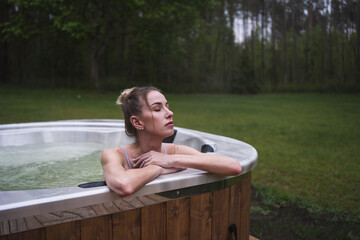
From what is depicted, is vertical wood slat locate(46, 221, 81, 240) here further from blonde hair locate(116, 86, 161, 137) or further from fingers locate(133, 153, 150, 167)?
blonde hair locate(116, 86, 161, 137)

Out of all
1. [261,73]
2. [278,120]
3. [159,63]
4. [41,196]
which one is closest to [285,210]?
[41,196]

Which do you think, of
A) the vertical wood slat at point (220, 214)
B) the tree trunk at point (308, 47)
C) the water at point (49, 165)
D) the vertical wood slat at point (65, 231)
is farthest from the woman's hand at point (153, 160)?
the tree trunk at point (308, 47)

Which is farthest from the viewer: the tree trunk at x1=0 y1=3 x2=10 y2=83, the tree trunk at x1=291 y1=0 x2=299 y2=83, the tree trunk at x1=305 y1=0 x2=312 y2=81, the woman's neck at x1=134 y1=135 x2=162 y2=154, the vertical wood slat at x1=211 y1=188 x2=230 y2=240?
the tree trunk at x1=0 y1=3 x2=10 y2=83

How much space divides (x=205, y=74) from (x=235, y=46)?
6.06 ft

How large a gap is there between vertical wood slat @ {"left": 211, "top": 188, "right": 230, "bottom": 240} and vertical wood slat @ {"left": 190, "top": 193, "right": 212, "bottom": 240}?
3 centimetres

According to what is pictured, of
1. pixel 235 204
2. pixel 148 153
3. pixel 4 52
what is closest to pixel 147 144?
pixel 148 153

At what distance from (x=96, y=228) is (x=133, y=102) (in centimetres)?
51

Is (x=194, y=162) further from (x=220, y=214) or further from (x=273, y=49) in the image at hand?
(x=273, y=49)

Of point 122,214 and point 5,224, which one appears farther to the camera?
point 122,214

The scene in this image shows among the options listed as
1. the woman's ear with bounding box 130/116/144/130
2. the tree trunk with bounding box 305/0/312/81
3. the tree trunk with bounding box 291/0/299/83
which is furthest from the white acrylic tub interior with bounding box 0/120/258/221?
the tree trunk with bounding box 291/0/299/83

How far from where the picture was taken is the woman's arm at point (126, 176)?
927 millimetres

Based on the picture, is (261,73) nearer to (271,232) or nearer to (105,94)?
(105,94)

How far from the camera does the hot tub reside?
0.82 metres

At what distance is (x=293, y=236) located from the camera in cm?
190
